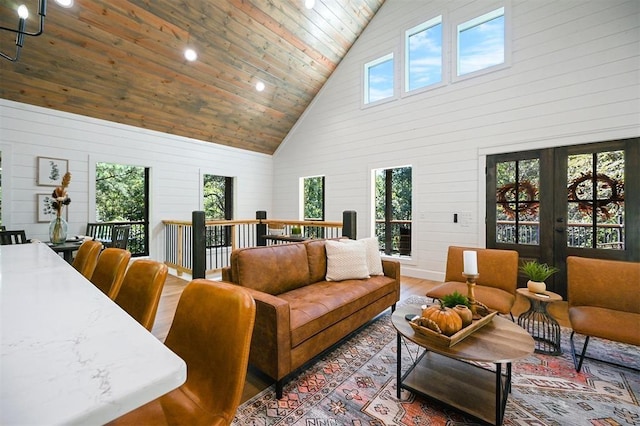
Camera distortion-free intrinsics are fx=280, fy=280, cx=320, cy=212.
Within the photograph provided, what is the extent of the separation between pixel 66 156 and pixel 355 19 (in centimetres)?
550

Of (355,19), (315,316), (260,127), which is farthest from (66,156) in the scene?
(355,19)

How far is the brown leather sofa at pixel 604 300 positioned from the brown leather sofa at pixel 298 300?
1563 millimetres

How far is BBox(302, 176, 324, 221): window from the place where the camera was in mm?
6906

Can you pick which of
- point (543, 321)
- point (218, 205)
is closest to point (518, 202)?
point (543, 321)

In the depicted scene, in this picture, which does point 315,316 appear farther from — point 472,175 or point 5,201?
point 5,201

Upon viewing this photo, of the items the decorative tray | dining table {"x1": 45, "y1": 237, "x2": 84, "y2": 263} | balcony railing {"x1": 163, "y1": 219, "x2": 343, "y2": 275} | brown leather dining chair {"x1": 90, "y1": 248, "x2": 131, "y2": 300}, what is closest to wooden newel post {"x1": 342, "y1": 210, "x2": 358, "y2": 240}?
balcony railing {"x1": 163, "y1": 219, "x2": 343, "y2": 275}

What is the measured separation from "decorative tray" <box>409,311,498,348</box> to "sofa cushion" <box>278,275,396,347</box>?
27.0 inches

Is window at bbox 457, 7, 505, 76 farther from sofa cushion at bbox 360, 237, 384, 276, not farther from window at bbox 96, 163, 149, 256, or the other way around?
window at bbox 96, 163, 149, 256

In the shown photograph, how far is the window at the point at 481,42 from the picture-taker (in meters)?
4.25

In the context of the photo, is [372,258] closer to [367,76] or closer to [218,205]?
[367,76]

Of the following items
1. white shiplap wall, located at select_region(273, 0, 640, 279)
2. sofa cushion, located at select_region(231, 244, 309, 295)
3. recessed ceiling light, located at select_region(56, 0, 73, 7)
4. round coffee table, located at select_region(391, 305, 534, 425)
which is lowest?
round coffee table, located at select_region(391, 305, 534, 425)

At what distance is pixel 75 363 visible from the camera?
0.53 meters

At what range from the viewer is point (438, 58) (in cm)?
479

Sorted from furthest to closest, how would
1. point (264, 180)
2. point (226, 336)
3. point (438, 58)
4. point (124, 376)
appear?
point (264, 180), point (438, 58), point (226, 336), point (124, 376)
